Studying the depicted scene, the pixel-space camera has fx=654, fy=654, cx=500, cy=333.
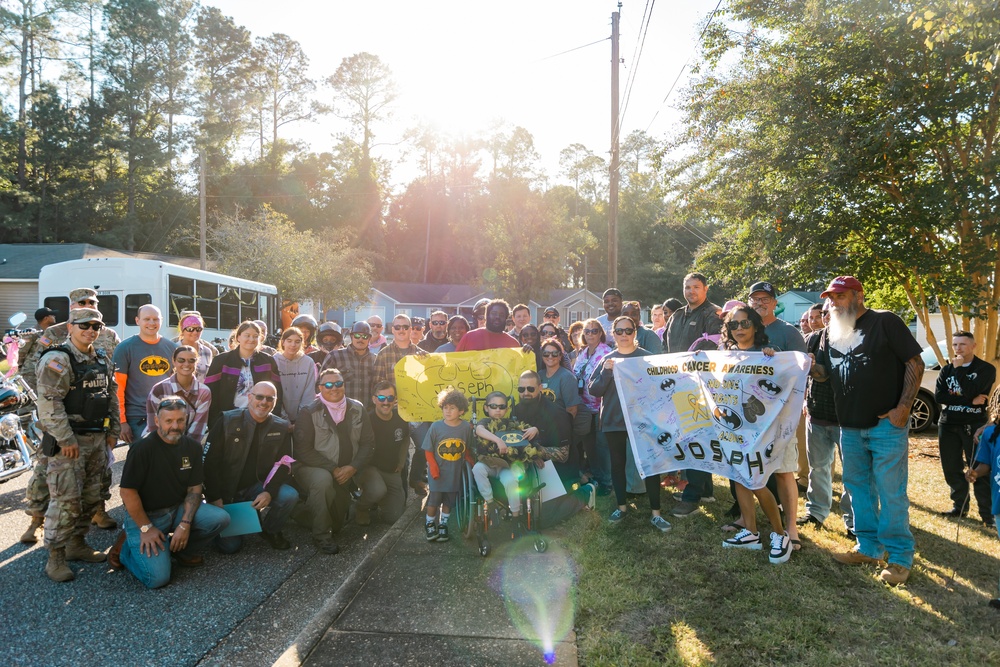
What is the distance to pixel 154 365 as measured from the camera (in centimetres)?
639

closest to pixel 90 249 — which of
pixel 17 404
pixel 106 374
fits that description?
pixel 17 404

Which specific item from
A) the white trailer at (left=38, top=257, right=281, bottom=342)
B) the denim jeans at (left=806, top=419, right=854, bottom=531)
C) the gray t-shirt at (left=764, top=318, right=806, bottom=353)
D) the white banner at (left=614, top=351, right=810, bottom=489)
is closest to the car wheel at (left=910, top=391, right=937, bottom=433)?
the denim jeans at (left=806, top=419, right=854, bottom=531)

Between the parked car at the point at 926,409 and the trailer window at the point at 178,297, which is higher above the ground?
the trailer window at the point at 178,297

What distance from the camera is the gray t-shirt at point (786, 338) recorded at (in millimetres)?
5786

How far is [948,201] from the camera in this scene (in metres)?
7.93

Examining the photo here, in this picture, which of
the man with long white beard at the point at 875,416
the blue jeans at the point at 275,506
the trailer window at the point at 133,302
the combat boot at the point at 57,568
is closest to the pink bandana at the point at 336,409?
the blue jeans at the point at 275,506

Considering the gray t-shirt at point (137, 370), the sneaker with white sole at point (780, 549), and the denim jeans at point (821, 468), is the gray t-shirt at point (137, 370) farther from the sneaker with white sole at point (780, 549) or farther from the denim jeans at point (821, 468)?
the denim jeans at point (821, 468)

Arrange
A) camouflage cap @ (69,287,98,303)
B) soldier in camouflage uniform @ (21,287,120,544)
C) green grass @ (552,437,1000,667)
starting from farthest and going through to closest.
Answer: camouflage cap @ (69,287,98,303)
soldier in camouflage uniform @ (21,287,120,544)
green grass @ (552,437,1000,667)

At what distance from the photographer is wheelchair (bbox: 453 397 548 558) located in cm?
557

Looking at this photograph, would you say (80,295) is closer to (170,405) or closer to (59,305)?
(170,405)

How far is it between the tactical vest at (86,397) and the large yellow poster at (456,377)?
271 cm

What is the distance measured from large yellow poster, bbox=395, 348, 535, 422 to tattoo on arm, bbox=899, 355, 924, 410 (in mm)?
3453

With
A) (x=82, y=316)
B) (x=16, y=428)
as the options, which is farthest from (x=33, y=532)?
(x=82, y=316)

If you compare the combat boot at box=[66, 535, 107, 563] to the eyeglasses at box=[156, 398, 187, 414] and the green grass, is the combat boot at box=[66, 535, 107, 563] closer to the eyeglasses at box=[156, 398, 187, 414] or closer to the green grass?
the eyeglasses at box=[156, 398, 187, 414]
